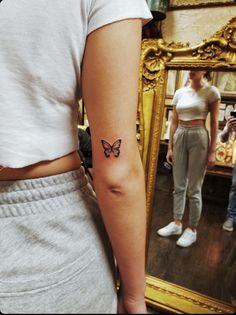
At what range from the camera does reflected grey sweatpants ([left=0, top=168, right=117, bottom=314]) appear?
44 cm

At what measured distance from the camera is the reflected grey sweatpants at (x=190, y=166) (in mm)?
1082

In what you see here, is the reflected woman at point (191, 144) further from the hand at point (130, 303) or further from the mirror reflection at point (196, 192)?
the hand at point (130, 303)

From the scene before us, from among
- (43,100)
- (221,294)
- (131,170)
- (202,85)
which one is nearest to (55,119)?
(43,100)

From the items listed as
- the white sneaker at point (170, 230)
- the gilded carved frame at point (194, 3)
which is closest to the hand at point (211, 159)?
the white sneaker at point (170, 230)

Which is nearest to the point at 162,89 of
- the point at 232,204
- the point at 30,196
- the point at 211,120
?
the point at 211,120

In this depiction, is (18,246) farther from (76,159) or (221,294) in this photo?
(221,294)

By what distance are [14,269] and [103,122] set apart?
0.89ft

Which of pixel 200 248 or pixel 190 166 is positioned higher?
pixel 190 166

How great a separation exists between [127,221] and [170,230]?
0.81 metres

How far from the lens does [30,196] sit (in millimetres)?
475

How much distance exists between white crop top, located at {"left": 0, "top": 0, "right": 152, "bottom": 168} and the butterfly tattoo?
0.28 ft

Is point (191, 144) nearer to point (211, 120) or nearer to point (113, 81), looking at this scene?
point (211, 120)

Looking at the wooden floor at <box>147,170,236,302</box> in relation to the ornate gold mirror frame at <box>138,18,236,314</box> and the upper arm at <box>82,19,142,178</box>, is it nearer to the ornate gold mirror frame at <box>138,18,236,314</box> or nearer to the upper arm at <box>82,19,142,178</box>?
the ornate gold mirror frame at <box>138,18,236,314</box>

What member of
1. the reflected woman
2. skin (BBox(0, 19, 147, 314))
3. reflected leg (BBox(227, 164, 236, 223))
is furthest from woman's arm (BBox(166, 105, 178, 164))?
skin (BBox(0, 19, 147, 314))
